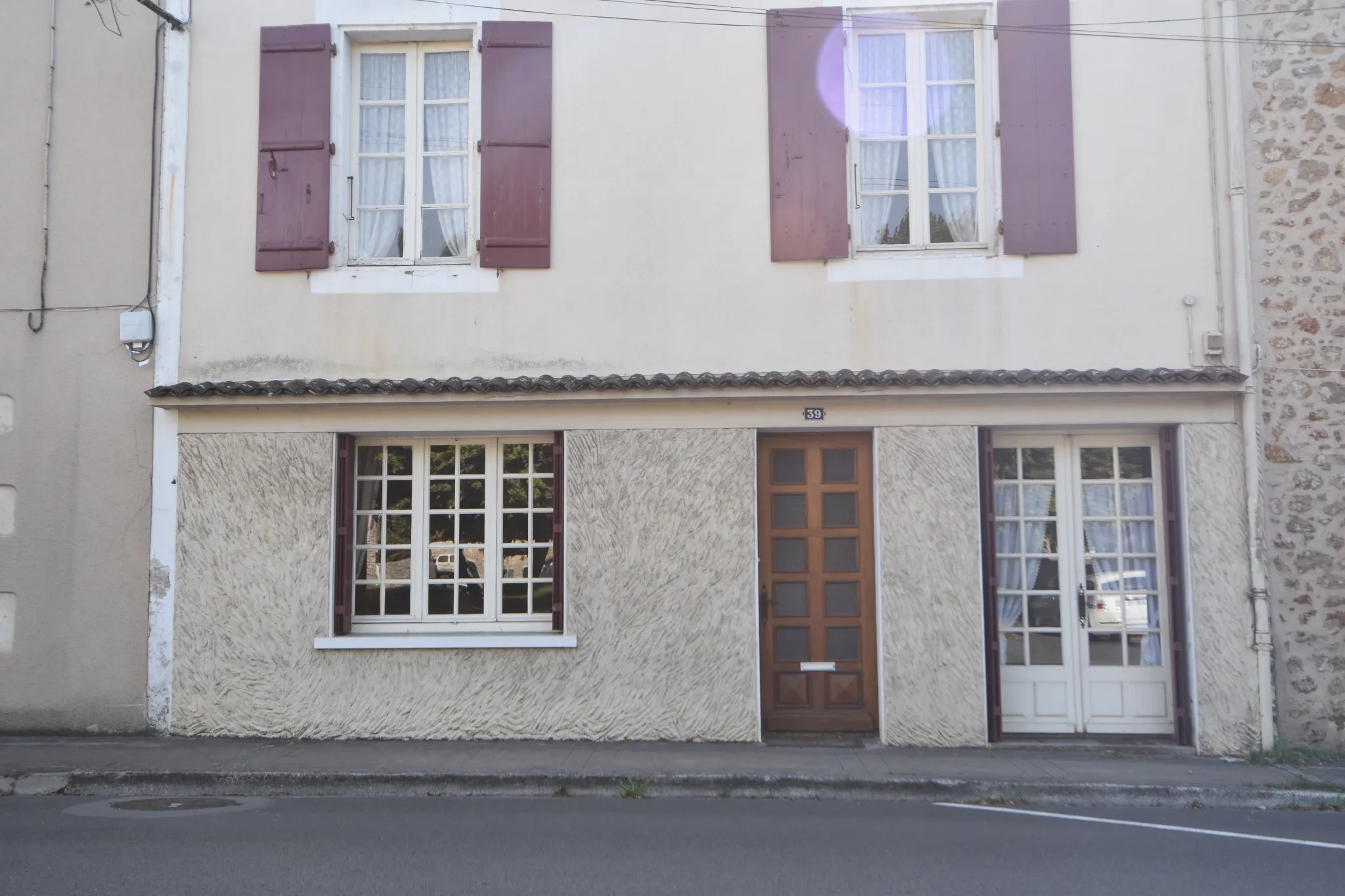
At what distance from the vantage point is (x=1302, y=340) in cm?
868

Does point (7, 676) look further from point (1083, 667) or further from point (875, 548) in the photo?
point (1083, 667)

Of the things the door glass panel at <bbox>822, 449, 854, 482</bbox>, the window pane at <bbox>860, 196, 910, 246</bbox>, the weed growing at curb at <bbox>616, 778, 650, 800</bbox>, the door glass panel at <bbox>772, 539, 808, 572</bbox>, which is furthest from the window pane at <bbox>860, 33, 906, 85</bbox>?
the weed growing at curb at <bbox>616, 778, 650, 800</bbox>

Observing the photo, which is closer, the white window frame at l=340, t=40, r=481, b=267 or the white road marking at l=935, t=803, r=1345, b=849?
the white road marking at l=935, t=803, r=1345, b=849

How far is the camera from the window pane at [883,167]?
925 cm

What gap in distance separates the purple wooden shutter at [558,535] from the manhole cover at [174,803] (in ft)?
9.06

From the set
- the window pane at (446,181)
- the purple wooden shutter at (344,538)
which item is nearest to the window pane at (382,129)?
the window pane at (446,181)

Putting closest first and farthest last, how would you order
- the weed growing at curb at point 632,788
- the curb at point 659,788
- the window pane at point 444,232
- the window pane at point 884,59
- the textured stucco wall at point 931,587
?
the curb at point 659,788 < the weed growing at curb at point 632,788 < the textured stucco wall at point 931,587 < the window pane at point 884,59 < the window pane at point 444,232

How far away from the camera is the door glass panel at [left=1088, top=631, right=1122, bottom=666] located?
8922mm

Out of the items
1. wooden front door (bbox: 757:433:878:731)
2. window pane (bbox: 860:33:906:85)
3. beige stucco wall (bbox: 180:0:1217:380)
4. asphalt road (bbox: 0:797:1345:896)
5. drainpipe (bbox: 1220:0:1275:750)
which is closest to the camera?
asphalt road (bbox: 0:797:1345:896)

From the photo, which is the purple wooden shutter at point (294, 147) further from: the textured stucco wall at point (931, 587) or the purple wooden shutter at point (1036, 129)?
the purple wooden shutter at point (1036, 129)

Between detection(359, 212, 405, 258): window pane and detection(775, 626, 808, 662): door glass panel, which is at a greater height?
detection(359, 212, 405, 258): window pane

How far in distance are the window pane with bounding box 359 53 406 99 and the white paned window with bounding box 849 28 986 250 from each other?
12.7 feet

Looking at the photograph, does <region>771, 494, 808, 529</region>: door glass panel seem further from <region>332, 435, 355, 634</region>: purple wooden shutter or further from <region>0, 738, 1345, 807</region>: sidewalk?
<region>332, 435, 355, 634</region>: purple wooden shutter

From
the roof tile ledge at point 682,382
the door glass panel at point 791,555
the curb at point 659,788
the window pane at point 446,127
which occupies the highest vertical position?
the window pane at point 446,127
